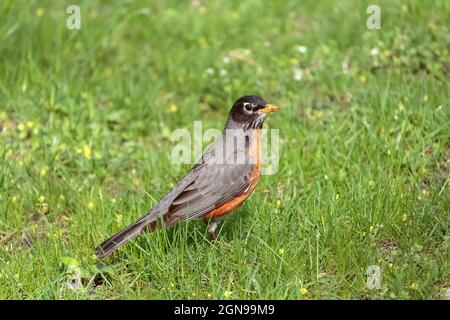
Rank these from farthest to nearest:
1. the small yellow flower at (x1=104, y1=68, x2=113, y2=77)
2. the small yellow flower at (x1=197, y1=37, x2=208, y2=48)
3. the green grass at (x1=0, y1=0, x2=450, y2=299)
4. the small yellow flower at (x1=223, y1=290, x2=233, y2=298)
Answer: the small yellow flower at (x1=197, y1=37, x2=208, y2=48) → the small yellow flower at (x1=104, y1=68, x2=113, y2=77) → the green grass at (x1=0, y1=0, x2=450, y2=299) → the small yellow flower at (x1=223, y1=290, x2=233, y2=298)

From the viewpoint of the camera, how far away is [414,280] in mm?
4934

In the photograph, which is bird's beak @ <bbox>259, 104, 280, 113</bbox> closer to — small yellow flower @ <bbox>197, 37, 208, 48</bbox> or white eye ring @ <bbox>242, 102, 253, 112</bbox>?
white eye ring @ <bbox>242, 102, 253, 112</bbox>

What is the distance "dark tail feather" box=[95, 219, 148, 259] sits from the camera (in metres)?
5.36

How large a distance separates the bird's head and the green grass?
65 cm

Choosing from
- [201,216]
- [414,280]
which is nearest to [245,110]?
[201,216]

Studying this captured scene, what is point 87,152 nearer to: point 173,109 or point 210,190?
point 173,109

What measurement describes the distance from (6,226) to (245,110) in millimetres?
2176

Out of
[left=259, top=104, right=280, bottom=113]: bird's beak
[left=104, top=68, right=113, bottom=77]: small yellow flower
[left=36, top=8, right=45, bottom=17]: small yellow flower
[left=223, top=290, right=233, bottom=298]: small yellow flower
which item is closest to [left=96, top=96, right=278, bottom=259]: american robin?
[left=259, top=104, right=280, bottom=113]: bird's beak

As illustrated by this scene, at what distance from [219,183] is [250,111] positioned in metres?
0.68

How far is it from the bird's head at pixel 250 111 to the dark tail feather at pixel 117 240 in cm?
133

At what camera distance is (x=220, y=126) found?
8.20 m

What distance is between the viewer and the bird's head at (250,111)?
6211 mm

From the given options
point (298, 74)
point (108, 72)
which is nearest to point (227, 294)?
point (298, 74)

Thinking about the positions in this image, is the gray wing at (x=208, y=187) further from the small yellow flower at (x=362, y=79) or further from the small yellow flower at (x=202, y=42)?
the small yellow flower at (x=202, y=42)
